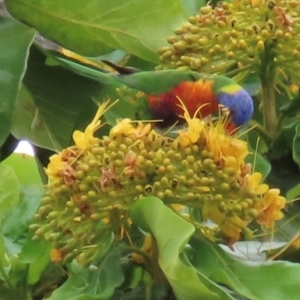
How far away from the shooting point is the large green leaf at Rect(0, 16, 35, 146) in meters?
0.66

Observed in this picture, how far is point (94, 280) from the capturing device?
1.83 ft

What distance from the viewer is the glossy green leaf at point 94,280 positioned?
1.78 ft

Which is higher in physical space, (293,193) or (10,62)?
(10,62)

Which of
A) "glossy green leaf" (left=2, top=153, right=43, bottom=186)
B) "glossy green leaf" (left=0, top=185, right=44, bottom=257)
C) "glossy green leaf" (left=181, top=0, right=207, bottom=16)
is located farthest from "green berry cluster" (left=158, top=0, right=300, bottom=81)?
"glossy green leaf" (left=2, top=153, right=43, bottom=186)

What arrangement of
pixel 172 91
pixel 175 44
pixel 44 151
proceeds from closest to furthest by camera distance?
pixel 175 44
pixel 44 151
pixel 172 91

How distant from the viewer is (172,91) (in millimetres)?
1114

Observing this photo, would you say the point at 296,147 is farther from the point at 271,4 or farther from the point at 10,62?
the point at 10,62

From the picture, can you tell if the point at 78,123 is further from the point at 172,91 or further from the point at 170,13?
the point at 172,91

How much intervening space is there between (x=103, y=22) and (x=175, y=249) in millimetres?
330

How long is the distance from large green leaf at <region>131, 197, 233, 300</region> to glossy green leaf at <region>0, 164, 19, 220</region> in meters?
0.17

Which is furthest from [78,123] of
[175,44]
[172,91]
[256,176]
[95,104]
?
[172,91]

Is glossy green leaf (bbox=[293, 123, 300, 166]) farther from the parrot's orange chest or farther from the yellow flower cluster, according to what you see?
the parrot's orange chest

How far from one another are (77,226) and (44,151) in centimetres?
30

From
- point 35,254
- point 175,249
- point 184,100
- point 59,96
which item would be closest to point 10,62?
point 59,96
